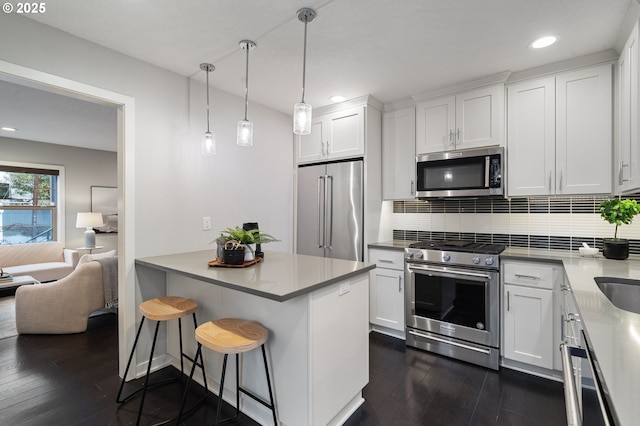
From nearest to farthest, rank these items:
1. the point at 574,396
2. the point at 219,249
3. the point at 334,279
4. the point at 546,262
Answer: the point at 574,396 → the point at 334,279 → the point at 219,249 → the point at 546,262

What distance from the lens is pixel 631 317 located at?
1.10 meters

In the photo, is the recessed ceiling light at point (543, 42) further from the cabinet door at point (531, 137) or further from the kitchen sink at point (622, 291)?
the kitchen sink at point (622, 291)

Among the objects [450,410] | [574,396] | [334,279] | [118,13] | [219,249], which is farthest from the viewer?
[219,249]

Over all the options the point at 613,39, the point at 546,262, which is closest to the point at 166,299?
the point at 546,262

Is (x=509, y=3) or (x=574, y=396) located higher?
(x=509, y=3)

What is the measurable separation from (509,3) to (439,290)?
216 centimetres

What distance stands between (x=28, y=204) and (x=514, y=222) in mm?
7387

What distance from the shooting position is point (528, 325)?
2.38 metres

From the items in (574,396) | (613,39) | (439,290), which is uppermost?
(613,39)

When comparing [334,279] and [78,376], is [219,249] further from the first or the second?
[78,376]

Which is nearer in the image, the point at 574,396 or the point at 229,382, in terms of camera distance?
the point at 574,396

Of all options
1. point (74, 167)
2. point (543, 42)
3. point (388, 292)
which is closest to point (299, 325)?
point (388, 292)

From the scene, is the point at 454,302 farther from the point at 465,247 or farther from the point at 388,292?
the point at 388,292

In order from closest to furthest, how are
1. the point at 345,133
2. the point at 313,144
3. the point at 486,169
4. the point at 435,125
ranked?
the point at 486,169 → the point at 435,125 → the point at 345,133 → the point at 313,144
